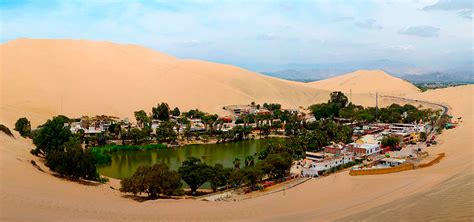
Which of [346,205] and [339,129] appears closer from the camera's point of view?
[346,205]

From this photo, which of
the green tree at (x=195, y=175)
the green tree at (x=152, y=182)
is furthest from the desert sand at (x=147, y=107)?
the green tree at (x=195, y=175)

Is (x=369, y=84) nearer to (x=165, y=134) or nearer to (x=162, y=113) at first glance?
(x=162, y=113)

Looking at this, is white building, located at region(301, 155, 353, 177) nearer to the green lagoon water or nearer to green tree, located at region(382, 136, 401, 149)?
the green lagoon water

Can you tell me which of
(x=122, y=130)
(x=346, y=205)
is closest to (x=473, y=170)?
(x=346, y=205)

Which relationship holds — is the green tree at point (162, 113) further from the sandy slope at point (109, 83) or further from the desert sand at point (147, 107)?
the desert sand at point (147, 107)

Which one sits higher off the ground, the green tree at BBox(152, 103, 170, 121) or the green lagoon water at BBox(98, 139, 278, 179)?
the green tree at BBox(152, 103, 170, 121)

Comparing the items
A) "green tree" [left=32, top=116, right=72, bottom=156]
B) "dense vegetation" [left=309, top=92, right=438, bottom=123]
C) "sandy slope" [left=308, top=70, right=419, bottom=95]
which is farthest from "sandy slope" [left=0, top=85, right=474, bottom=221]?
"sandy slope" [left=308, top=70, right=419, bottom=95]

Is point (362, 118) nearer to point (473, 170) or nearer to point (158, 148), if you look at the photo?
point (158, 148)
